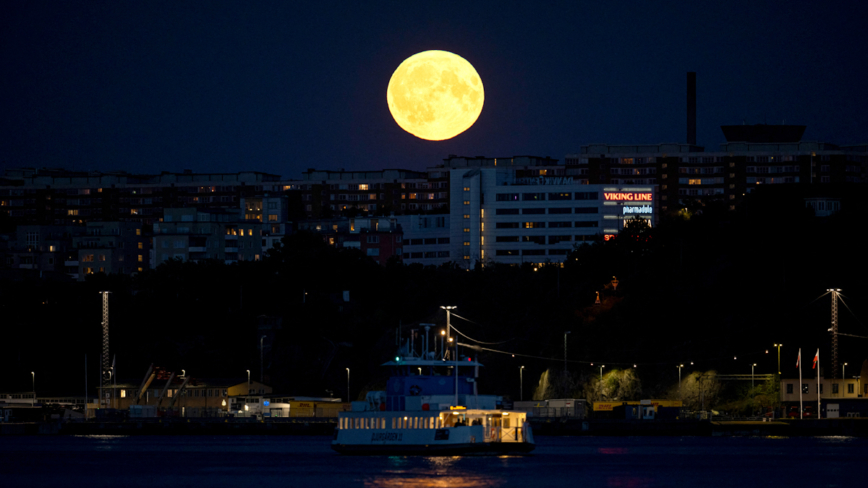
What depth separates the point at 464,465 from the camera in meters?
93.1

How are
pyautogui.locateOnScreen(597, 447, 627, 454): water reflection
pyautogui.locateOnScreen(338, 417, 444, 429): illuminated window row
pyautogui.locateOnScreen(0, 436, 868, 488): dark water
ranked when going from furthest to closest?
pyautogui.locateOnScreen(597, 447, 627, 454): water reflection < pyautogui.locateOnScreen(338, 417, 444, 429): illuminated window row < pyautogui.locateOnScreen(0, 436, 868, 488): dark water

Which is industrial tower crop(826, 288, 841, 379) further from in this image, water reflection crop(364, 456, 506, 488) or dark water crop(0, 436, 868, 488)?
water reflection crop(364, 456, 506, 488)

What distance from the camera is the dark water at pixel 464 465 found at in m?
86.2

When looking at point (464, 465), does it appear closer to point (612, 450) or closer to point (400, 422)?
point (400, 422)

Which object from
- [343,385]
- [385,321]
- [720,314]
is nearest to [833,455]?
[720,314]

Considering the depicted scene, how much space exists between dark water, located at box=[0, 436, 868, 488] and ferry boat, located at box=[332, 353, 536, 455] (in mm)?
1751

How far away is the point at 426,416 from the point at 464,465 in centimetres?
625

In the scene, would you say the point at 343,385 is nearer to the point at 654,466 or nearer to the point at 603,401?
the point at 603,401

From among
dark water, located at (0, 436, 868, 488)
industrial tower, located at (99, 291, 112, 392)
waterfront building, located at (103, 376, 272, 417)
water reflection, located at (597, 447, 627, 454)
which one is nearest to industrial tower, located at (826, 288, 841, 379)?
dark water, located at (0, 436, 868, 488)

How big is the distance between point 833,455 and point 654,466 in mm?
17891

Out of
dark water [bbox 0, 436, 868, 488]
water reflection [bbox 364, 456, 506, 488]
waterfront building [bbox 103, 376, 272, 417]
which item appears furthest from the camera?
waterfront building [bbox 103, 376, 272, 417]

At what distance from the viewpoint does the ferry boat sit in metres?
89.2

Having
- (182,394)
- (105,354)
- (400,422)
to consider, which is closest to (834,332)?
(400,422)

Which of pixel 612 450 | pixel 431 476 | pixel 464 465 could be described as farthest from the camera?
pixel 612 450
